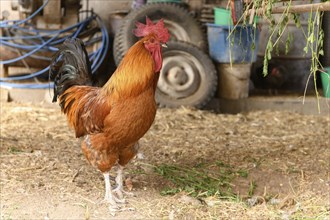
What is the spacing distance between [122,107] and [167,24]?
4.44m

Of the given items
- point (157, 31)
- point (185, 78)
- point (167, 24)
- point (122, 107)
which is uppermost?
point (157, 31)

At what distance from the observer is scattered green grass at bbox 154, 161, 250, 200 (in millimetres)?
4414

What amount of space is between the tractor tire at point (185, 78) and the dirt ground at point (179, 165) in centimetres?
38

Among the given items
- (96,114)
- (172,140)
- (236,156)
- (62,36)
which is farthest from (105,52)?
(96,114)

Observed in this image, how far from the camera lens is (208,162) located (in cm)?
523

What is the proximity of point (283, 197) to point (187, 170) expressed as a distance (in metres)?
0.89

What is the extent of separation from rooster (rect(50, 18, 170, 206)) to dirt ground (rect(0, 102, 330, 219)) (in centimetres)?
33

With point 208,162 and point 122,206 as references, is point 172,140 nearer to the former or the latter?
point 208,162

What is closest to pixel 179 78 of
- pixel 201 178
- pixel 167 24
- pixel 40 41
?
pixel 167 24

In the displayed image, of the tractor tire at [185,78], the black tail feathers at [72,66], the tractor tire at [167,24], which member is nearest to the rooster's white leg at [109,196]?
the black tail feathers at [72,66]

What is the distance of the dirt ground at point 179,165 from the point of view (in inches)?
159

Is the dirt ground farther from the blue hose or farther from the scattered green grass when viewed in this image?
the blue hose

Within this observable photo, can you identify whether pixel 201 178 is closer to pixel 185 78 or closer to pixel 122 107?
pixel 122 107

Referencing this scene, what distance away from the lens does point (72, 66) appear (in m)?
4.48
